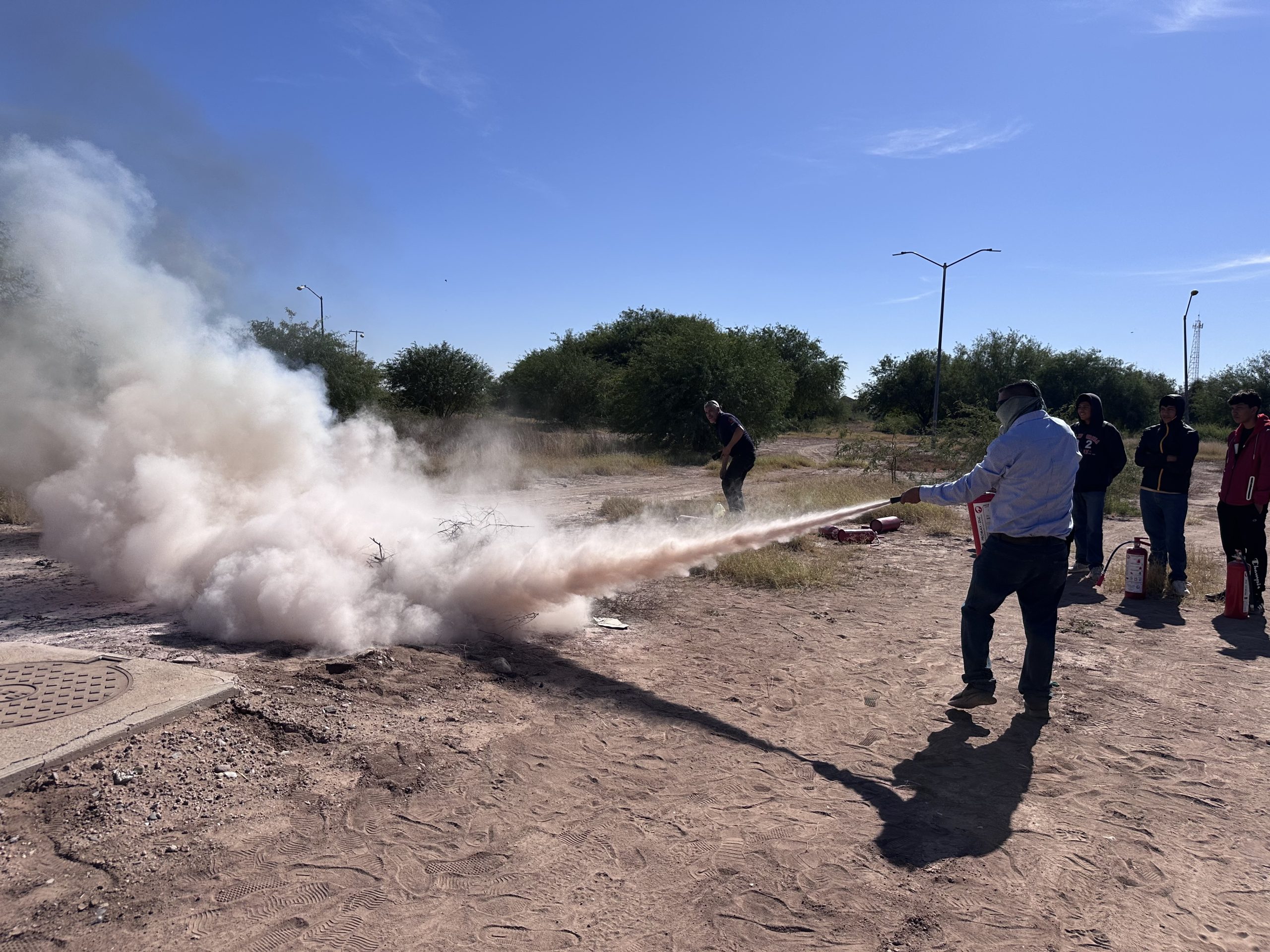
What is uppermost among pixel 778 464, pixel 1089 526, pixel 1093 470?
pixel 1093 470

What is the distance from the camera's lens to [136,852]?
Answer: 312cm

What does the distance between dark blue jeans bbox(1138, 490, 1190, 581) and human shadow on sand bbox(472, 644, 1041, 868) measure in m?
4.33

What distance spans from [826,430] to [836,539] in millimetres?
38499

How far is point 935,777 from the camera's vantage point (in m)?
4.05

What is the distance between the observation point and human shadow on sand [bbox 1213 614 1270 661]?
6148 mm

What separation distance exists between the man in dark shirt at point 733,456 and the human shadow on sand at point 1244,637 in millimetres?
5260

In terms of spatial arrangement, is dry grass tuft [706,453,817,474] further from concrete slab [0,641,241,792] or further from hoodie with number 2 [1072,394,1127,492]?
concrete slab [0,641,241,792]

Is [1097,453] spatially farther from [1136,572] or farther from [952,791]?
[952,791]

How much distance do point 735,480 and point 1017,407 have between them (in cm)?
604

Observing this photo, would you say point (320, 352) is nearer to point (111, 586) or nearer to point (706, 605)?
point (111, 586)

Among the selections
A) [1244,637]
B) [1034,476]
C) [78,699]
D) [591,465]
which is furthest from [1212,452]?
[78,699]

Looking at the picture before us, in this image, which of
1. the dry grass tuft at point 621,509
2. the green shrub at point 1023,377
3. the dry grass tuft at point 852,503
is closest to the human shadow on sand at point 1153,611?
the dry grass tuft at point 852,503

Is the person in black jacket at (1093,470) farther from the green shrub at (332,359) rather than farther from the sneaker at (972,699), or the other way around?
the green shrub at (332,359)

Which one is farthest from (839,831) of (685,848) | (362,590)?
(362,590)
